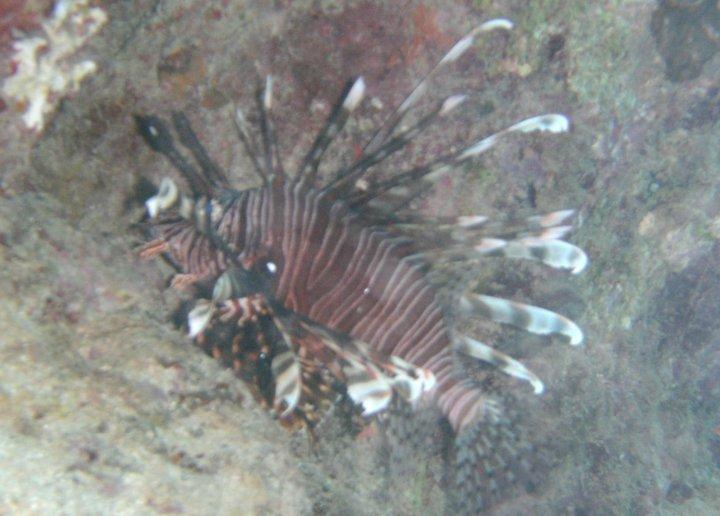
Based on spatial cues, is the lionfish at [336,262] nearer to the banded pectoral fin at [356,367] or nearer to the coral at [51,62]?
the banded pectoral fin at [356,367]

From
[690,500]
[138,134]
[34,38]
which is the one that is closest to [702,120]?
[690,500]

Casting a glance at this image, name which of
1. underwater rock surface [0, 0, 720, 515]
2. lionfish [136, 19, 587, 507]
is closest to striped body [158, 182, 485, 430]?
lionfish [136, 19, 587, 507]

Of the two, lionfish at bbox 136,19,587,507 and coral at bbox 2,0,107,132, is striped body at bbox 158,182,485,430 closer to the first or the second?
lionfish at bbox 136,19,587,507

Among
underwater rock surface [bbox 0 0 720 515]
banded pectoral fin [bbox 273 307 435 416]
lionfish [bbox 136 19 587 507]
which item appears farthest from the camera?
lionfish [bbox 136 19 587 507]

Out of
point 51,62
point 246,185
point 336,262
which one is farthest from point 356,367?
point 51,62

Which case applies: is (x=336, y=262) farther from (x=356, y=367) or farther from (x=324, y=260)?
(x=356, y=367)

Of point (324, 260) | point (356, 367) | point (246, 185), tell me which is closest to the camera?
point (356, 367)

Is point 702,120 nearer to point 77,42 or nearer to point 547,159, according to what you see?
point 547,159
